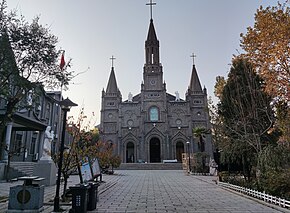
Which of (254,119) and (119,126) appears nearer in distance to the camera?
(254,119)

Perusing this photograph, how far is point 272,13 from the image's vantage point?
384 inches

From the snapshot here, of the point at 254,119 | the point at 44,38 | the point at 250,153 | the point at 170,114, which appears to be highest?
the point at 170,114

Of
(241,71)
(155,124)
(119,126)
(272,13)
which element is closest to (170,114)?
(155,124)

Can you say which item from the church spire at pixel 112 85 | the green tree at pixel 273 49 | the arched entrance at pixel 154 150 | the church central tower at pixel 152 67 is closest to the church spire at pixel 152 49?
the church central tower at pixel 152 67

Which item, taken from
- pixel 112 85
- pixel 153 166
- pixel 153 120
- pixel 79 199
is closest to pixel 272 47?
pixel 79 199

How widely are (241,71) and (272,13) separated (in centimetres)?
574

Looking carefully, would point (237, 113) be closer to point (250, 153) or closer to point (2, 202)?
point (250, 153)

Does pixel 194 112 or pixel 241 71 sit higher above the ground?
pixel 194 112

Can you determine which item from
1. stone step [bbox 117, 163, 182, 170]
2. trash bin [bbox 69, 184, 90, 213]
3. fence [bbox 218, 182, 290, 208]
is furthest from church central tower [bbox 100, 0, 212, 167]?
trash bin [bbox 69, 184, 90, 213]

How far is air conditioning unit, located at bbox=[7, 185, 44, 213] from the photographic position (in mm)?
6629

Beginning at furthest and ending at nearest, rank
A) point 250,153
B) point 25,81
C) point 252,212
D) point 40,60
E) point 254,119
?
point 250,153, point 254,119, point 40,60, point 25,81, point 252,212

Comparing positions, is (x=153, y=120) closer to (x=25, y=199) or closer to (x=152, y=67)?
(x=152, y=67)

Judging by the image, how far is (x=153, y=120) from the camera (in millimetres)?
44375

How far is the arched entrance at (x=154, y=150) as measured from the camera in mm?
43625
